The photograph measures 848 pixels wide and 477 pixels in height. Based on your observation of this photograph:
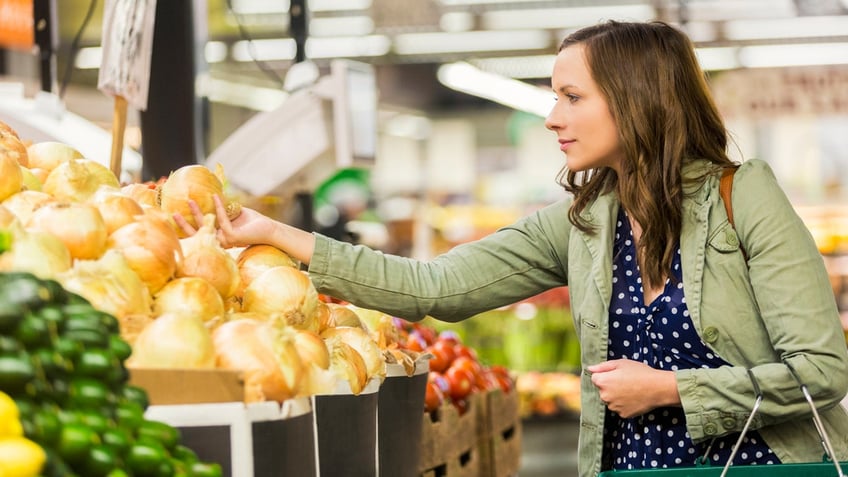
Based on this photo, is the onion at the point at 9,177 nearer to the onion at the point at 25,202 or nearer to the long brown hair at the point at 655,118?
the onion at the point at 25,202

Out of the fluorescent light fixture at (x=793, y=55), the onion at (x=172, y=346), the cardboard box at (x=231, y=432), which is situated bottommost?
the cardboard box at (x=231, y=432)

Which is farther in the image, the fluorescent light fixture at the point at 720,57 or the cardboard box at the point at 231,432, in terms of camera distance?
the fluorescent light fixture at the point at 720,57

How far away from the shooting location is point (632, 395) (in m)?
2.04

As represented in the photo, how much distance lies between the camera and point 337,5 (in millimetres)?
8883

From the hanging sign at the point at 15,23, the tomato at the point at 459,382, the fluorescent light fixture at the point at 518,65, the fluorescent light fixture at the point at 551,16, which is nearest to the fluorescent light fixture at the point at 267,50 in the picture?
the fluorescent light fixture at the point at 518,65

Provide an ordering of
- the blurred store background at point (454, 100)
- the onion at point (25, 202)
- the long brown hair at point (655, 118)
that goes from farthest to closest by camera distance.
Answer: the blurred store background at point (454, 100) → the long brown hair at point (655, 118) → the onion at point (25, 202)

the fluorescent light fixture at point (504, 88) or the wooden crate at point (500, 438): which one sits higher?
the fluorescent light fixture at point (504, 88)

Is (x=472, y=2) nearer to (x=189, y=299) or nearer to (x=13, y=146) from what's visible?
(x=13, y=146)

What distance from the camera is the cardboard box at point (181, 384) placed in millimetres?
1499

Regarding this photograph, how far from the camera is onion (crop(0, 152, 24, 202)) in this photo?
74.3 inches

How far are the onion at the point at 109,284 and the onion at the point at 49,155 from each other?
581 millimetres

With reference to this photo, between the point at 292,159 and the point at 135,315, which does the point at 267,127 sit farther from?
the point at 135,315

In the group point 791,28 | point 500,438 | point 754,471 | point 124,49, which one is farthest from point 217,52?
point 754,471

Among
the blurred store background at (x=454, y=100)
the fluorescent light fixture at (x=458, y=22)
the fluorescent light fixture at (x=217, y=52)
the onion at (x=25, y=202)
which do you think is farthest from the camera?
the fluorescent light fixture at (x=217, y=52)
